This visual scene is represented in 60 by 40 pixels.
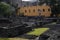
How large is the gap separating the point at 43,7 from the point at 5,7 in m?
15.1

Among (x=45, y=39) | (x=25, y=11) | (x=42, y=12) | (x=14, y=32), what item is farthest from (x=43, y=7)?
(x=45, y=39)

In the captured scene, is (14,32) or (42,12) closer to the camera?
(14,32)

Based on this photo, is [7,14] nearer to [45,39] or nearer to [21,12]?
[21,12]

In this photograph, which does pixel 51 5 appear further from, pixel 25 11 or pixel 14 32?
pixel 14 32

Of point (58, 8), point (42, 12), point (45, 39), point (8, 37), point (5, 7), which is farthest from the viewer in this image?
point (42, 12)

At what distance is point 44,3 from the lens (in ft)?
161

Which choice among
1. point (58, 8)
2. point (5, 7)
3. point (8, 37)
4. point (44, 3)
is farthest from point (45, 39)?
point (44, 3)

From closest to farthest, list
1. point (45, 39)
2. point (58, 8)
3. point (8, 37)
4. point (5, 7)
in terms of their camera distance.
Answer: point (45, 39), point (8, 37), point (5, 7), point (58, 8)

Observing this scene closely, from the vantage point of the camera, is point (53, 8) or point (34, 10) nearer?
point (53, 8)

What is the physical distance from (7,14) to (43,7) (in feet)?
45.9

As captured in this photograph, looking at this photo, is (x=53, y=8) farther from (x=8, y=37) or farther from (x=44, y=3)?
(x=8, y=37)

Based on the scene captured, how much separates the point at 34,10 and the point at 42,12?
6.90 feet

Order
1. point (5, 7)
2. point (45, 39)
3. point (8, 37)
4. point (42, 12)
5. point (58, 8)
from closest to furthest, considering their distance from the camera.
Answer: point (45, 39) → point (8, 37) → point (5, 7) → point (58, 8) → point (42, 12)

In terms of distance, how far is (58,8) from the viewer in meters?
43.1
